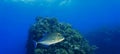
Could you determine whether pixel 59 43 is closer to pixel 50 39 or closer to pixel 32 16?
pixel 50 39

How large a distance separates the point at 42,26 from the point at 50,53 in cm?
197

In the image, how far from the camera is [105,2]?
3572 centimetres

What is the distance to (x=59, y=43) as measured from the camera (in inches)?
380

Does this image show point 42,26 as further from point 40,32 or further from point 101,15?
point 101,15

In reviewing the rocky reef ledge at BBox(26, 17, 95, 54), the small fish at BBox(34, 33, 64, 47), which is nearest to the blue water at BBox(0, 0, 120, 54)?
the rocky reef ledge at BBox(26, 17, 95, 54)

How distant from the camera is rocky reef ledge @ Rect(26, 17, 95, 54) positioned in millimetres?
9586

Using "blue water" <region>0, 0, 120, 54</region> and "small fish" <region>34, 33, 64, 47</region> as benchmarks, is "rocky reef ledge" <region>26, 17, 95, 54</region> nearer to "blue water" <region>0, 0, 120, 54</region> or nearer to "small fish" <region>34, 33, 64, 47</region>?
"small fish" <region>34, 33, 64, 47</region>

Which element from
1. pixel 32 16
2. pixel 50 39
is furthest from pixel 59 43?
pixel 32 16

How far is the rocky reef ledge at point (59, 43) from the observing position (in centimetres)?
959

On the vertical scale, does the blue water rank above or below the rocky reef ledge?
above

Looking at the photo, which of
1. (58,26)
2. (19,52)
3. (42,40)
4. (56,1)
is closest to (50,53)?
(58,26)

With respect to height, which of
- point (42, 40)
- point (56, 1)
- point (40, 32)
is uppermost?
point (56, 1)

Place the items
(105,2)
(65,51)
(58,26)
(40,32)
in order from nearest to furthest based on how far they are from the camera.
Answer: (65,51)
(40,32)
(58,26)
(105,2)

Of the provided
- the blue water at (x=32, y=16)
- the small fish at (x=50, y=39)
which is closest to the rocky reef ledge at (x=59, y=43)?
the small fish at (x=50, y=39)
